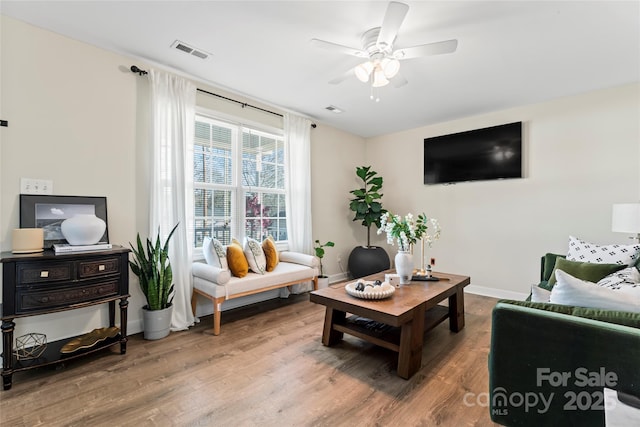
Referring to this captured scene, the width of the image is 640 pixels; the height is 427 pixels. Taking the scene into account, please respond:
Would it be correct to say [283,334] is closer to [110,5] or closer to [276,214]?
[276,214]

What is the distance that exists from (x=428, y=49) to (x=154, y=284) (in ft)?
9.78

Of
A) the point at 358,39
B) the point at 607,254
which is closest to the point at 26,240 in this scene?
the point at 358,39

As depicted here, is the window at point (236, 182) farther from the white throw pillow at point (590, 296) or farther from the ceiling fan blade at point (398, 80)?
the white throw pillow at point (590, 296)

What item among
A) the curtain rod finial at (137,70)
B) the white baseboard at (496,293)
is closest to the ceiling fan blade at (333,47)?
the curtain rod finial at (137,70)

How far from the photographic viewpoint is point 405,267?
8.96 feet

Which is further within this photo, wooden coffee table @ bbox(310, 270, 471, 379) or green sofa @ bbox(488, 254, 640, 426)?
wooden coffee table @ bbox(310, 270, 471, 379)

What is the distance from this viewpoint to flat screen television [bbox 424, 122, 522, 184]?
3777mm

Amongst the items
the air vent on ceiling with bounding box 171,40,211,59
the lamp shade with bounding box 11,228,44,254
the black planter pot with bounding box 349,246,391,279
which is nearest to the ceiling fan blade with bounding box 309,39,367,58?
the air vent on ceiling with bounding box 171,40,211,59

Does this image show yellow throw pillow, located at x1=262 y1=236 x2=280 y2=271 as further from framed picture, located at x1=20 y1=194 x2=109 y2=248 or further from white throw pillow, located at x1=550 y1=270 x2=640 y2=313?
white throw pillow, located at x1=550 y1=270 x2=640 y2=313

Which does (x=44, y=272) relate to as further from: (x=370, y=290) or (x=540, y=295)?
(x=540, y=295)

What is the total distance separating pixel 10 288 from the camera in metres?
1.83

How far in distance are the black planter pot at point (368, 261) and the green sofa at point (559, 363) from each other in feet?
10.2

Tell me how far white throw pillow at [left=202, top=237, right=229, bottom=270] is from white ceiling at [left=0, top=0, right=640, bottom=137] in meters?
1.79

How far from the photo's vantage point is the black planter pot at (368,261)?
Answer: 446 centimetres
